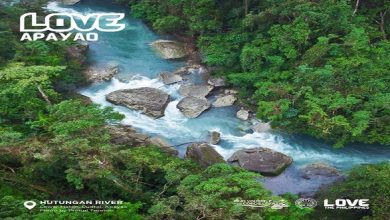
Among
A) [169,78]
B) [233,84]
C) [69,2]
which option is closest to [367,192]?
[233,84]

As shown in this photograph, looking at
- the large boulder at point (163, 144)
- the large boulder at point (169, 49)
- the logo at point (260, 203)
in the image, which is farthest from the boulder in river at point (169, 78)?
the logo at point (260, 203)

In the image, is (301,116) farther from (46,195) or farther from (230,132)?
(46,195)

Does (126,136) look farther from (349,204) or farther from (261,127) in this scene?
(349,204)

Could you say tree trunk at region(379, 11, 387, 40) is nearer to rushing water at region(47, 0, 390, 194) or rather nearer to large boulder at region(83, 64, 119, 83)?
rushing water at region(47, 0, 390, 194)

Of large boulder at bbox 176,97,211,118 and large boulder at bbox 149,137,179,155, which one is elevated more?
large boulder at bbox 176,97,211,118

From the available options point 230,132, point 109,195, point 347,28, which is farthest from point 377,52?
point 109,195

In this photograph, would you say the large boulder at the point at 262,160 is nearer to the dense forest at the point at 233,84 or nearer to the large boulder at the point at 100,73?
the dense forest at the point at 233,84

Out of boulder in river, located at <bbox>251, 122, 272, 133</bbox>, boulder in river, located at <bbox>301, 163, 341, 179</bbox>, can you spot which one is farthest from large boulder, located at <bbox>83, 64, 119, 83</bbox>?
boulder in river, located at <bbox>301, 163, 341, 179</bbox>
